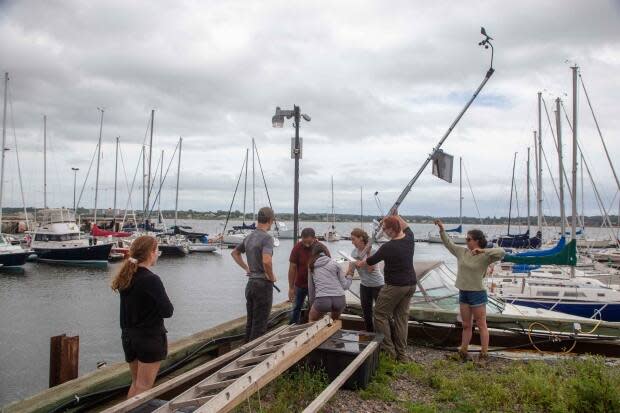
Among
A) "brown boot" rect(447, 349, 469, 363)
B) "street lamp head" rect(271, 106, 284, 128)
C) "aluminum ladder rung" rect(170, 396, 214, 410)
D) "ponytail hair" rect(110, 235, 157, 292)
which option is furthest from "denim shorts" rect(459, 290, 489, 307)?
"street lamp head" rect(271, 106, 284, 128)

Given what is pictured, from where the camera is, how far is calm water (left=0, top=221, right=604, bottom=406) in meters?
15.4

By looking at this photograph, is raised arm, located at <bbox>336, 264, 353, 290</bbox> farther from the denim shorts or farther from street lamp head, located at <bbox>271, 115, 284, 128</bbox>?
street lamp head, located at <bbox>271, 115, 284, 128</bbox>

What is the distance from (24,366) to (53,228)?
35.6 meters

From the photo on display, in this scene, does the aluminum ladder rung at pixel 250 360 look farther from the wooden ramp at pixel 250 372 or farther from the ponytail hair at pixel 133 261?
the ponytail hair at pixel 133 261

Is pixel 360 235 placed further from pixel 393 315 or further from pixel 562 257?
pixel 562 257

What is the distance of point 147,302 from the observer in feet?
14.1

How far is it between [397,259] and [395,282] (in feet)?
1.04

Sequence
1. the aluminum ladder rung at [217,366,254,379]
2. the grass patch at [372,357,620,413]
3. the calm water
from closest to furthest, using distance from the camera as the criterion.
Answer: the aluminum ladder rung at [217,366,254,379], the grass patch at [372,357,620,413], the calm water

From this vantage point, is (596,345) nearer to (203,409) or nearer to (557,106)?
(203,409)

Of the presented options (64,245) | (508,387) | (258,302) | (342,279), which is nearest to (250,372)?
(258,302)

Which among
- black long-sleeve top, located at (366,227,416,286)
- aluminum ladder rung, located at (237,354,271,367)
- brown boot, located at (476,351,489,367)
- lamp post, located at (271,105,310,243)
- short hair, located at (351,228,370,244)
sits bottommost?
brown boot, located at (476,351,489,367)

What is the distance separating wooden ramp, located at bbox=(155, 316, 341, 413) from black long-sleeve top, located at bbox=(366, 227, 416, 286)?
0.95 m

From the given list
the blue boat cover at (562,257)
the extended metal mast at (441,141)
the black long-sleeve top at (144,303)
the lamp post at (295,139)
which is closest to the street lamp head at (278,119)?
the lamp post at (295,139)

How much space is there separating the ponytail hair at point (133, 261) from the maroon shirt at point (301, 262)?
10.9 ft
